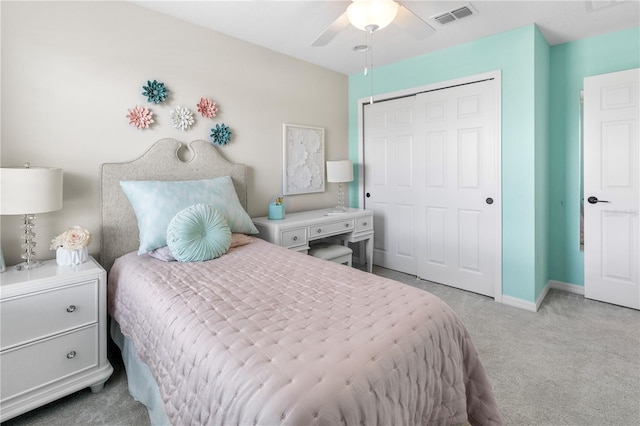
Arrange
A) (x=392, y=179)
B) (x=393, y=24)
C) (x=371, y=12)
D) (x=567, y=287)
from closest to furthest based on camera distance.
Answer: (x=371, y=12) < (x=393, y=24) < (x=567, y=287) < (x=392, y=179)

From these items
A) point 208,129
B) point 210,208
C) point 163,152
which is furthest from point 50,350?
point 208,129

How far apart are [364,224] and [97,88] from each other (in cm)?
259

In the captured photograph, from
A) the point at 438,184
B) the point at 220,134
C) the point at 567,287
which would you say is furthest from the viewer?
the point at 438,184

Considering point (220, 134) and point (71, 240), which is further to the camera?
point (220, 134)

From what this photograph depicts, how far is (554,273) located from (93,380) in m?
3.97

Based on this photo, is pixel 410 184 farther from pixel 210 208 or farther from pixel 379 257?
pixel 210 208

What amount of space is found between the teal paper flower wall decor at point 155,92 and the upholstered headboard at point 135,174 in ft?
0.98

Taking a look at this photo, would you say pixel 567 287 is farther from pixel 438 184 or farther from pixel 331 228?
pixel 331 228

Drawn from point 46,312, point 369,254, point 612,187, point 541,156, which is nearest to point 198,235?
point 46,312

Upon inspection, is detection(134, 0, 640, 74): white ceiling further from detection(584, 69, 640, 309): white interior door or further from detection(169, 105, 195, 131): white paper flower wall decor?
detection(169, 105, 195, 131): white paper flower wall decor

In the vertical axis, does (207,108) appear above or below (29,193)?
above

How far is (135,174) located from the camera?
239 centimetres

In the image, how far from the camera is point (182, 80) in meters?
2.66

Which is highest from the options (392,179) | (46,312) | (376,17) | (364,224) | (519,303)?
(376,17)
